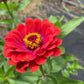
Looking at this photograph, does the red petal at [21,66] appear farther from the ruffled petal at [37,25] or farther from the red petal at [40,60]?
the ruffled petal at [37,25]

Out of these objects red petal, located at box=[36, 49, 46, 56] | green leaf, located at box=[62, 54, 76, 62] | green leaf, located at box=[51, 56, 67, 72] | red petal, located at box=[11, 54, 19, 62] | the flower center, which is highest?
the flower center

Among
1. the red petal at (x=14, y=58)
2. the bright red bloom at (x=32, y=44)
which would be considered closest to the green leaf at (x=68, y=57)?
the bright red bloom at (x=32, y=44)

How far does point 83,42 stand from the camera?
3.88ft

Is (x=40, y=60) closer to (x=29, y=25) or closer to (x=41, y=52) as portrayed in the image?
(x=41, y=52)

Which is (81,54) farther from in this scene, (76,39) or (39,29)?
(39,29)

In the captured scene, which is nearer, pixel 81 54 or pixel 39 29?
pixel 39 29

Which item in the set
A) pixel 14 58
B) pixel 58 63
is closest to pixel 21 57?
pixel 14 58

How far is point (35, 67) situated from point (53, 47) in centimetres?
8

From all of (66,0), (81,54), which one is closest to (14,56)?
(81,54)

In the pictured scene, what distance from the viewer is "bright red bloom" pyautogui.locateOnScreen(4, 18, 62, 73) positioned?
41 cm

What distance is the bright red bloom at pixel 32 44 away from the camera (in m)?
0.41

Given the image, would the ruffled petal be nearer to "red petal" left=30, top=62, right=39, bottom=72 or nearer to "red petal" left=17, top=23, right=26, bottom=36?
"red petal" left=17, top=23, right=26, bottom=36

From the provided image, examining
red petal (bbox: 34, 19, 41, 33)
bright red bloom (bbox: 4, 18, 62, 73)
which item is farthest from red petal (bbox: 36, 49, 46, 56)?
red petal (bbox: 34, 19, 41, 33)

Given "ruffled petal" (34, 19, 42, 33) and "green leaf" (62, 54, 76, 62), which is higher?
"ruffled petal" (34, 19, 42, 33)
